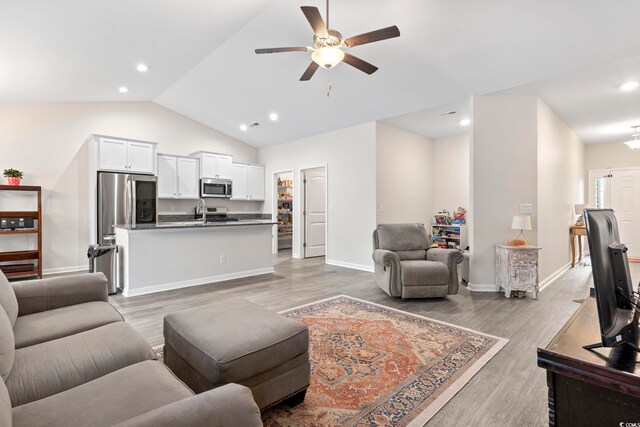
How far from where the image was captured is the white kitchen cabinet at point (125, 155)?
5.65m

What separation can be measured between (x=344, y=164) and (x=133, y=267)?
157 inches

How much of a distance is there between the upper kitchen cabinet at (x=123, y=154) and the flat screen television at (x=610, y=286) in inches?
263

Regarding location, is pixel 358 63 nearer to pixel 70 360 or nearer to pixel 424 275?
pixel 424 275

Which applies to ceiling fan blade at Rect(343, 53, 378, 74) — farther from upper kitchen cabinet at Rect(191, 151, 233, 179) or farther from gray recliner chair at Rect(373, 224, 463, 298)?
upper kitchen cabinet at Rect(191, 151, 233, 179)

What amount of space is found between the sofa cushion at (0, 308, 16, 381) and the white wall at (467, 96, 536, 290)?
183 inches

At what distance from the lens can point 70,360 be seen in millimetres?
1450

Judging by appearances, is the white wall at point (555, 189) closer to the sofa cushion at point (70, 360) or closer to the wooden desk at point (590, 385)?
the wooden desk at point (590, 385)

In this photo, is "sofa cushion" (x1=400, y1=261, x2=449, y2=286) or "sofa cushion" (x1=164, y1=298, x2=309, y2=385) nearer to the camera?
"sofa cushion" (x1=164, y1=298, x2=309, y2=385)

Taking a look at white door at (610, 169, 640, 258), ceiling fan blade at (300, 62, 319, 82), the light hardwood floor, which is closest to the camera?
the light hardwood floor

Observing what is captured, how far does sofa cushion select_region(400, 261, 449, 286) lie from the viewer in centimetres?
383

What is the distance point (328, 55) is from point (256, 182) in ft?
18.4

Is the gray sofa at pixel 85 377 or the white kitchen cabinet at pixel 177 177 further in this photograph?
the white kitchen cabinet at pixel 177 177

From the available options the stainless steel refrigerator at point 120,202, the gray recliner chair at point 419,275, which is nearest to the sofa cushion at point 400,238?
the gray recliner chair at point 419,275

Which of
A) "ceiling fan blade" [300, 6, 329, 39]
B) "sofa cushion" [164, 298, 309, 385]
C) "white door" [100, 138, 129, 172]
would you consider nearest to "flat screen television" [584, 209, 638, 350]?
"sofa cushion" [164, 298, 309, 385]
